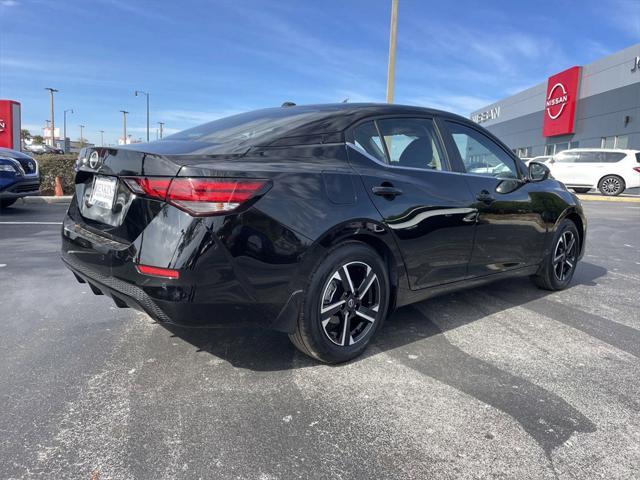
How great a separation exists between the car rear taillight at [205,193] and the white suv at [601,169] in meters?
18.8

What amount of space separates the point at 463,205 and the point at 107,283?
238 centimetres

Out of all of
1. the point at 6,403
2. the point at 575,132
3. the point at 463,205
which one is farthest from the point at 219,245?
the point at 575,132

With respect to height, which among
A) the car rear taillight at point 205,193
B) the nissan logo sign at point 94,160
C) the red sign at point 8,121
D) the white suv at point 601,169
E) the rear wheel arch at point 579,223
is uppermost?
the red sign at point 8,121

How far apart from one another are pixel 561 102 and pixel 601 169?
15.2m

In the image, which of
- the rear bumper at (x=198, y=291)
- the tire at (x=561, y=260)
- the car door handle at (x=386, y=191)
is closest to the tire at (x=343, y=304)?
the rear bumper at (x=198, y=291)

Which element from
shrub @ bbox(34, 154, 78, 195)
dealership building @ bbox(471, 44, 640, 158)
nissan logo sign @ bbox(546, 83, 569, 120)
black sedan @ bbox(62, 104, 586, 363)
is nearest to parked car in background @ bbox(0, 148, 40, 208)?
→ shrub @ bbox(34, 154, 78, 195)

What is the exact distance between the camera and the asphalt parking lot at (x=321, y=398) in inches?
81.8

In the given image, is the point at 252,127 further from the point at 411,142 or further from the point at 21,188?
the point at 21,188

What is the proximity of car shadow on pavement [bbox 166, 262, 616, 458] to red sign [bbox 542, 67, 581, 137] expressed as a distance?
30184mm

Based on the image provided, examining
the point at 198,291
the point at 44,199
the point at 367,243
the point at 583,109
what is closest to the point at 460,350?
the point at 367,243

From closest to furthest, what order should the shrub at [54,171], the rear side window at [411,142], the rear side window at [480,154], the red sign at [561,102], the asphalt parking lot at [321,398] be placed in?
the asphalt parking lot at [321,398] < the rear side window at [411,142] < the rear side window at [480,154] < the shrub at [54,171] < the red sign at [561,102]

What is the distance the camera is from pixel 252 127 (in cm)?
323

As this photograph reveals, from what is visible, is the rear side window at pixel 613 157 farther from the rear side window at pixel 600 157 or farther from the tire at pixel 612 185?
the tire at pixel 612 185

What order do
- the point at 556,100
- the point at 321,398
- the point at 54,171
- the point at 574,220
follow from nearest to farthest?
the point at 321,398 < the point at 574,220 < the point at 54,171 < the point at 556,100
